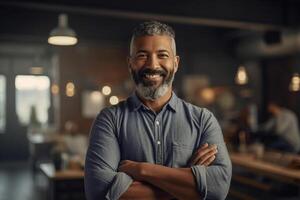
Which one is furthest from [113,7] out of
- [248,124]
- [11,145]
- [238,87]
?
[11,145]

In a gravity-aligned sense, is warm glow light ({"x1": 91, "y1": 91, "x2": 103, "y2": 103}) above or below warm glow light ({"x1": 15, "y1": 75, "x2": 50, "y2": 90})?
below

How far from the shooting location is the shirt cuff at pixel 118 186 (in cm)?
168

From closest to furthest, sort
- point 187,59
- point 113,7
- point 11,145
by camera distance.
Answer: point 113,7, point 187,59, point 11,145

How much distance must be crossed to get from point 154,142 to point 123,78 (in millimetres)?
8293

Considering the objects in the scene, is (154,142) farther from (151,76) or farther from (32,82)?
(32,82)

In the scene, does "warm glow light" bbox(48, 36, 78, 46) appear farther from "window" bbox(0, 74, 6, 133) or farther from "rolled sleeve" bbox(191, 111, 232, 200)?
"window" bbox(0, 74, 6, 133)

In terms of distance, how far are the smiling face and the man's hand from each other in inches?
12.2

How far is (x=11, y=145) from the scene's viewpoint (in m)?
12.8

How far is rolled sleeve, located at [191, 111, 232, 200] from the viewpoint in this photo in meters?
1.69

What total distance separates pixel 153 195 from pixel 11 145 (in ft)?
39.3

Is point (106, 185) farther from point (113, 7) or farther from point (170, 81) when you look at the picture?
point (113, 7)

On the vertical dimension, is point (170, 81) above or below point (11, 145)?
above

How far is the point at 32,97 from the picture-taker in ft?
43.4

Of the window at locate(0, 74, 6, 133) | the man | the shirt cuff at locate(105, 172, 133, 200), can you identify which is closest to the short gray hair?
the man
